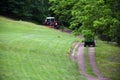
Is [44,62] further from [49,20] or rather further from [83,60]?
[49,20]

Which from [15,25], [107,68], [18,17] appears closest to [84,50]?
[107,68]

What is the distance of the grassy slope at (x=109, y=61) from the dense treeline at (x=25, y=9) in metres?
32.0

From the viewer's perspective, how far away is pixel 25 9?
72.7 metres

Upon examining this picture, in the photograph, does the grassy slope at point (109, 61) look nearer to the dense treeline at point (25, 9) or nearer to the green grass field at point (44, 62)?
the green grass field at point (44, 62)

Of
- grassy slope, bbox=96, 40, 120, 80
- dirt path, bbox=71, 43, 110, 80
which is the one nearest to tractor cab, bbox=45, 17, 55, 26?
dirt path, bbox=71, 43, 110, 80

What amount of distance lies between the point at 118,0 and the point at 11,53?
10212 millimetres

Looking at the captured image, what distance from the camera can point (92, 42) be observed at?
1613 inches

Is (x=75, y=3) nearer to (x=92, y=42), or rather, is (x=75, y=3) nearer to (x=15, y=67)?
(x=92, y=42)

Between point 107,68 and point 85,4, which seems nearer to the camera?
point 107,68

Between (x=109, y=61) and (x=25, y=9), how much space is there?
42686mm

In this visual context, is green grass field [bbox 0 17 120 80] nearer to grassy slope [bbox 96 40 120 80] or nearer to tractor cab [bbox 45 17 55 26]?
grassy slope [bbox 96 40 120 80]

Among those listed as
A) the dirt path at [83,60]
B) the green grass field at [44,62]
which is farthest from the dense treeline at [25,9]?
the green grass field at [44,62]

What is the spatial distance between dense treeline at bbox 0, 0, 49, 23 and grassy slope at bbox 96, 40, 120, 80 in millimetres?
31968

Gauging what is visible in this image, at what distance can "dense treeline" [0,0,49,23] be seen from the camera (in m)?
69.4
